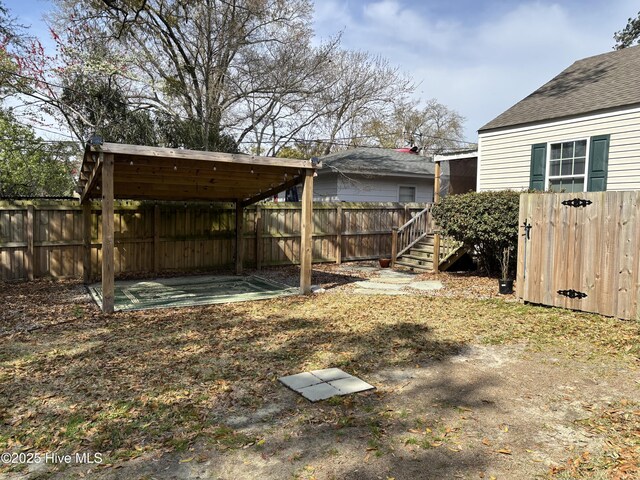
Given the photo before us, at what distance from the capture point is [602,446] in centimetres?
285

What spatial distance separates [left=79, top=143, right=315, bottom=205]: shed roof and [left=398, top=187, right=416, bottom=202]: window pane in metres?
8.18

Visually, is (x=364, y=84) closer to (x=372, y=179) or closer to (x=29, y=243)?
(x=372, y=179)

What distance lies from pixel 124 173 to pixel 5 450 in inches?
213

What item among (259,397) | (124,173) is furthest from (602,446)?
(124,173)

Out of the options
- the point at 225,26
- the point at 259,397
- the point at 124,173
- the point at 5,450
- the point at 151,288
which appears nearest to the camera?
the point at 5,450

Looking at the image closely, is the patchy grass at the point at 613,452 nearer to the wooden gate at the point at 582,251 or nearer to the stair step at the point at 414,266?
the wooden gate at the point at 582,251

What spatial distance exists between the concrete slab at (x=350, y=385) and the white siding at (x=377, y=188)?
1190 centimetres

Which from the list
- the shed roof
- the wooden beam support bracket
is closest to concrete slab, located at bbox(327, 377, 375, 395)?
the shed roof

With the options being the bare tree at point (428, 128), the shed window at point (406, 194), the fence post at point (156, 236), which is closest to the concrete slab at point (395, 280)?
the fence post at point (156, 236)

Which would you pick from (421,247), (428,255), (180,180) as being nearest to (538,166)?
(428,255)

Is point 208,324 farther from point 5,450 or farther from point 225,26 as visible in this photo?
point 225,26

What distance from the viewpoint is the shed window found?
17.2 m

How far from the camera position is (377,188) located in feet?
54.3

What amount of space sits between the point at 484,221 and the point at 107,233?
6.95 metres
